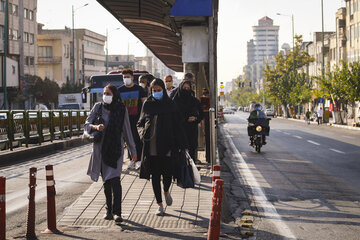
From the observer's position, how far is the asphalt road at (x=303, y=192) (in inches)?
300

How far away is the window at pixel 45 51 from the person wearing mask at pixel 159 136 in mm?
83408

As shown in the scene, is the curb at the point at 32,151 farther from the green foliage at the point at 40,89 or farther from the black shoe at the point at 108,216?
the green foliage at the point at 40,89

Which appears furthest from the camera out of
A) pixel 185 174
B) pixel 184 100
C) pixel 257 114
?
pixel 257 114

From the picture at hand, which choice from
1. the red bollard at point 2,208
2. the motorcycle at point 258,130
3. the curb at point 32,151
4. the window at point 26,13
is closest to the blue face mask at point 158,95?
the red bollard at point 2,208

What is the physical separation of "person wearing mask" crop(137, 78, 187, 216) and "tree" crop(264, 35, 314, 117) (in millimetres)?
71308

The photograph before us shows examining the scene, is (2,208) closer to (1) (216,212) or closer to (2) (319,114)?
(1) (216,212)

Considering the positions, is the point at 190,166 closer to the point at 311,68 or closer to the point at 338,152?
the point at 338,152

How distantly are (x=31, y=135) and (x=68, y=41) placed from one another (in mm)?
71581

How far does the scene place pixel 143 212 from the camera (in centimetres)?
823

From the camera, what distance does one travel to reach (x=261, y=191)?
1103cm

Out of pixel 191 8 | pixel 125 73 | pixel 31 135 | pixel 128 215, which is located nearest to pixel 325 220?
pixel 128 215

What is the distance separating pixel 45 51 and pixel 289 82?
3581cm

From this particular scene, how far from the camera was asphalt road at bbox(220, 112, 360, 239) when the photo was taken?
25.0 ft

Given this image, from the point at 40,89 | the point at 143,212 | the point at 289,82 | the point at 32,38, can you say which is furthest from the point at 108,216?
the point at 289,82
